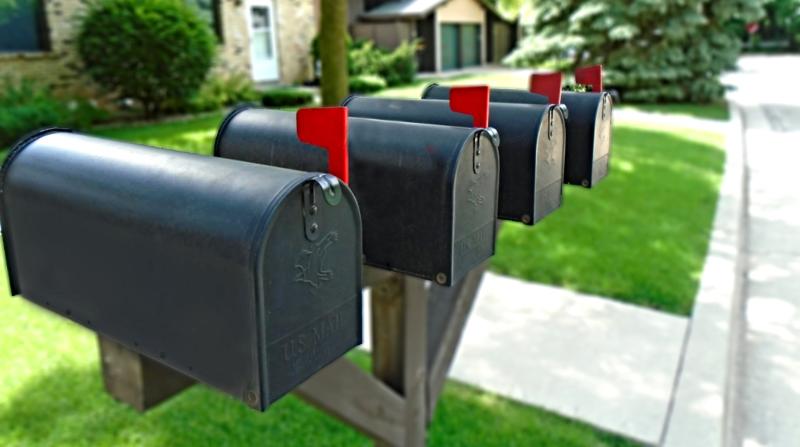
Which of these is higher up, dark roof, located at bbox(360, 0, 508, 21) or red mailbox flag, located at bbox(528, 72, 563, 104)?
dark roof, located at bbox(360, 0, 508, 21)

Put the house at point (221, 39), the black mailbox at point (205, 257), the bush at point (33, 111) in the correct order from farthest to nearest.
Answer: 1. the house at point (221, 39)
2. the bush at point (33, 111)
3. the black mailbox at point (205, 257)

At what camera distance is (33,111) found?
31.1ft

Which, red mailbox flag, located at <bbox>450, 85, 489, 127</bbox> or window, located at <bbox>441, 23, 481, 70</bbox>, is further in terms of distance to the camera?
window, located at <bbox>441, 23, 481, 70</bbox>

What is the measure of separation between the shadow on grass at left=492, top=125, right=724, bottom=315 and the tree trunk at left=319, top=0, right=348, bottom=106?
1944mm

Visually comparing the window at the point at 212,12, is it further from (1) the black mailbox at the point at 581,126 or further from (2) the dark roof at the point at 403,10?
(1) the black mailbox at the point at 581,126

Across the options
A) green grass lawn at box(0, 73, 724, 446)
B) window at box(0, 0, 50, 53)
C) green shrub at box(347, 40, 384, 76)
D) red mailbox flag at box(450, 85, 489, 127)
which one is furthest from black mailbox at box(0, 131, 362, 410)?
green shrub at box(347, 40, 384, 76)

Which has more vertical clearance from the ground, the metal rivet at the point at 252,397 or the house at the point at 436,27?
the house at the point at 436,27

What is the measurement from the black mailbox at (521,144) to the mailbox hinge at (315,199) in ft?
1.17

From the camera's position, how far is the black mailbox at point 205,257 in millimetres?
717

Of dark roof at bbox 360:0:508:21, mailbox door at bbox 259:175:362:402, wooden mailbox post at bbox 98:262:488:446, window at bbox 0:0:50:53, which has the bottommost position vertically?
wooden mailbox post at bbox 98:262:488:446

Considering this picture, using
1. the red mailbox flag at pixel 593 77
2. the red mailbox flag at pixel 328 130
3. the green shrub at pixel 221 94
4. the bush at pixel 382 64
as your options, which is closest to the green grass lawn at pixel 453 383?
the red mailbox flag at pixel 328 130

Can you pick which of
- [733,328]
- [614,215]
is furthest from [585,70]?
[614,215]

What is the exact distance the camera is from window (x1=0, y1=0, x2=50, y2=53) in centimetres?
1112

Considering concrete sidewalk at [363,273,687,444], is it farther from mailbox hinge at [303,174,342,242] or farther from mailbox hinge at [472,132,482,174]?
mailbox hinge at [303,174,342,242]
